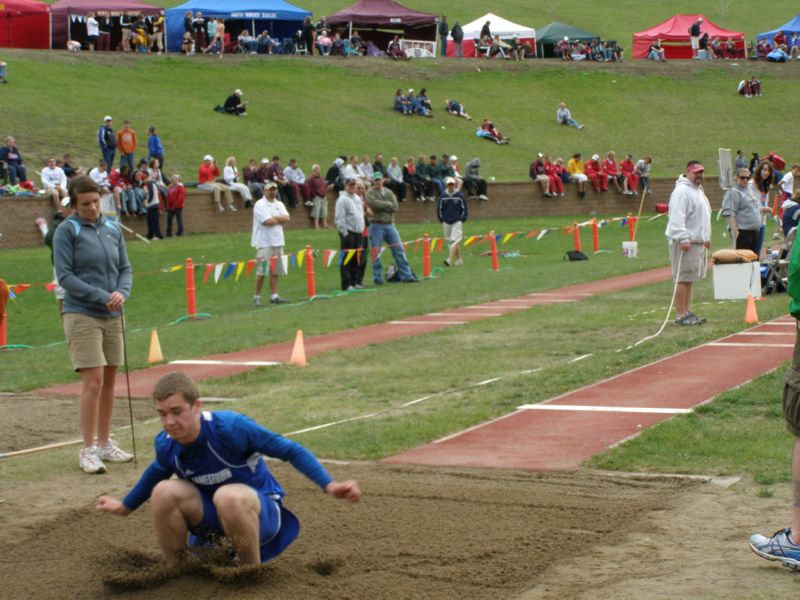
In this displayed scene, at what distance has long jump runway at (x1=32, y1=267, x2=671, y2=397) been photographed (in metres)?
13.9

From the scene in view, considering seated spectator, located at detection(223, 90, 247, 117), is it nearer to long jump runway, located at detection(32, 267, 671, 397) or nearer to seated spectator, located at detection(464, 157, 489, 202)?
seated spectator, located at detection(464, 157, 489, 202)

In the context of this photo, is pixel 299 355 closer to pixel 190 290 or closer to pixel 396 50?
pixel 190 290

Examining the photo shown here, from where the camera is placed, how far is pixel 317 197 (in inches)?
1398

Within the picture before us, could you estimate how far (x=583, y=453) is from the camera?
945 cm

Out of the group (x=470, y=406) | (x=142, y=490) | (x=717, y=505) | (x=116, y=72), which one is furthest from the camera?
(x=116, y=72)

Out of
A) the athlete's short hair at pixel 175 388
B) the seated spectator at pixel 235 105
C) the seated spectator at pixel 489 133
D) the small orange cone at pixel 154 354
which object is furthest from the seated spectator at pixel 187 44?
the athlete's short hair at pixel 175 388

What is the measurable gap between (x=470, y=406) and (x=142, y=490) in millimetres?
5426

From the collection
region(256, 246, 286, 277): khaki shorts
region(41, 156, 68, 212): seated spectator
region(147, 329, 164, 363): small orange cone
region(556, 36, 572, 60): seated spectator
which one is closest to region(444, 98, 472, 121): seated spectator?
region(556, 36, 572, 60): seated spectator

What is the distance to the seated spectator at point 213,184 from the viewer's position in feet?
111

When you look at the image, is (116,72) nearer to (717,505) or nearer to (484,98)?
(484,98)

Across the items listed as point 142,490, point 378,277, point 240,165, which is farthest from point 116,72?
point 142,490

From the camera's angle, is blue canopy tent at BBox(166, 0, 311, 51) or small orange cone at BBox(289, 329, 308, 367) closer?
small orange cone at BBox(289, 329, 308, 367)

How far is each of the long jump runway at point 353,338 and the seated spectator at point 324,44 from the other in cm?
3813

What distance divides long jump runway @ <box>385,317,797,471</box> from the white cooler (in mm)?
4612
